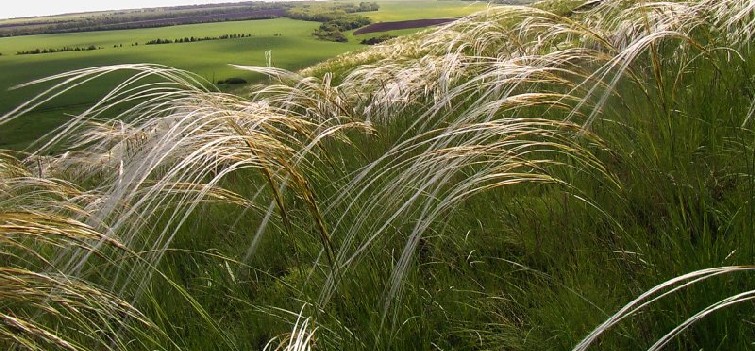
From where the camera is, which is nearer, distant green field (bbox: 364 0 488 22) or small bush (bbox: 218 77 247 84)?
small bush (bbox: 218 77 247 84)

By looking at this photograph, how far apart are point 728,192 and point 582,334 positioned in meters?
0.71

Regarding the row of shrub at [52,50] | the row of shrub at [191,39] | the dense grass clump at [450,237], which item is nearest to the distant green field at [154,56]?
the row of shrub at [52,50]

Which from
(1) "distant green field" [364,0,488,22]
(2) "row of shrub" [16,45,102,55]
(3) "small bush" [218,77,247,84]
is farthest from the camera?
(2) "row of shrub" [16,45,102,55]

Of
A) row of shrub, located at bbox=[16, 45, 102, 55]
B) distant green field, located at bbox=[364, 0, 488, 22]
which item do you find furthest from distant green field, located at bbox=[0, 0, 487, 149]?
row of shrub, located at bbox=[16, 45, 102, 55]

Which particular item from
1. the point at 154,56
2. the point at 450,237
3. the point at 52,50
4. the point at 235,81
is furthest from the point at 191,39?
the point at 450,237

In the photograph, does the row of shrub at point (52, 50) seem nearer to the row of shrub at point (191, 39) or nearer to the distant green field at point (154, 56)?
the distant green field at point (154, 56)

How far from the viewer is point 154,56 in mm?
36312

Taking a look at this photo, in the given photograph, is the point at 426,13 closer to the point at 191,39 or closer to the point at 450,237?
the point at 191,39

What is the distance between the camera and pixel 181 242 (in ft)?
7.88

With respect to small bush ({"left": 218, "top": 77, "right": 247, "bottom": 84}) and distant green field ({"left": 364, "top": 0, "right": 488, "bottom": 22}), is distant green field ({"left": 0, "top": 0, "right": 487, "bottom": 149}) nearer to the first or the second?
distant green field ({"left": 364, "top": 0, "right": 488, "bottom": 22})

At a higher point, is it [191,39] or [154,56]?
[191,39]

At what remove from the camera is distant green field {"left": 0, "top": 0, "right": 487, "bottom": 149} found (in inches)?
1075

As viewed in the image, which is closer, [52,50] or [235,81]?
[235,81]

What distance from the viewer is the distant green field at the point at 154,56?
2730cm
